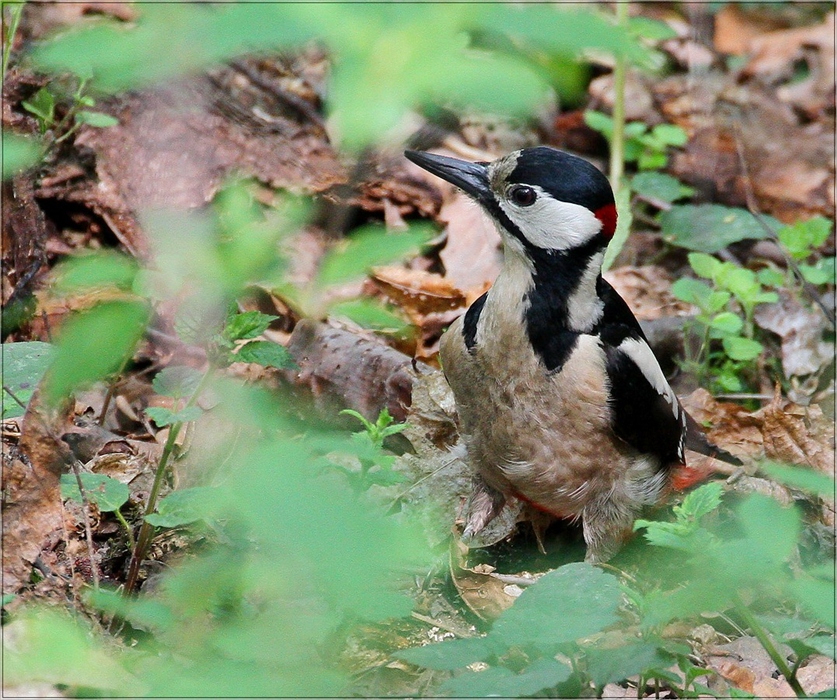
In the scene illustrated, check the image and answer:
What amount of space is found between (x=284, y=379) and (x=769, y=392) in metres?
2.35

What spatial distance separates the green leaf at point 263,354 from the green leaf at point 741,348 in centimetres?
267

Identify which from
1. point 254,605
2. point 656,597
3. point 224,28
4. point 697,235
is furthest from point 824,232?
point 224,28

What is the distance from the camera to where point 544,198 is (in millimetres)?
3389

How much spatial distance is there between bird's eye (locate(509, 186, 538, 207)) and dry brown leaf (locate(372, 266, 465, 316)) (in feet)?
4.78

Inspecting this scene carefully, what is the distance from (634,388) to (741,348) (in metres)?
1.37

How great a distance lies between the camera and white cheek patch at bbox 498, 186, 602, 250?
3393 mm

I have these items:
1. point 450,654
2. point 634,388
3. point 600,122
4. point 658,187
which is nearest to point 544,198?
point 634,388

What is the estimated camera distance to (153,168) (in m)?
4.81

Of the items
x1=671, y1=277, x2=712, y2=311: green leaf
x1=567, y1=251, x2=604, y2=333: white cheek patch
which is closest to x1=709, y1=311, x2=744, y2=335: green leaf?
x1=671, y1=277, x2=712, y2=311: green leaf

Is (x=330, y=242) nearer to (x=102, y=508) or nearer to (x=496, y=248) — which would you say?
(x=102, y=508)

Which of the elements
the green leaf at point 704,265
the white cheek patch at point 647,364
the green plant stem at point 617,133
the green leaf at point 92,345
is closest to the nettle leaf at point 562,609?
the green leaf at point 92,345

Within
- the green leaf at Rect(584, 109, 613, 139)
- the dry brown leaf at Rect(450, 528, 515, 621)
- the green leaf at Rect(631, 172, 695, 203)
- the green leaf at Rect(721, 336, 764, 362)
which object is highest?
the green leaf at Rect(584, 109, 613, 139)

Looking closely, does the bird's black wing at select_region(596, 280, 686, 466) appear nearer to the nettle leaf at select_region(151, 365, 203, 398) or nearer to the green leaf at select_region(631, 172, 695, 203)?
the nettle leaf at select_region(151, 365, 203, 398)

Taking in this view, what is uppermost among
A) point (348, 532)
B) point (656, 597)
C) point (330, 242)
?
point (330, 242)
